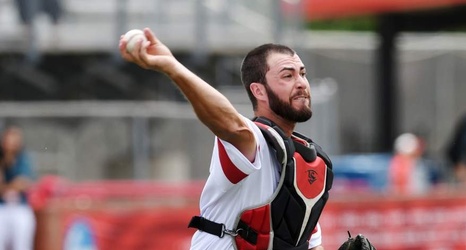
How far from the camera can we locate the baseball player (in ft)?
19.4

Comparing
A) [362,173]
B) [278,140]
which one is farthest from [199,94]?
[362,173]

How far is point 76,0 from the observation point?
1798 cm

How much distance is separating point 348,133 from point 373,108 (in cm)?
77

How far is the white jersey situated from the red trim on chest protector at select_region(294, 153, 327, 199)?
0.39 ft

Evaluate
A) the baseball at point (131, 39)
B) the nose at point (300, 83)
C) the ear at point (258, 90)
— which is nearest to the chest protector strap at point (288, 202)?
the ear at point (258, 90)

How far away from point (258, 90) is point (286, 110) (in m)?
0.18

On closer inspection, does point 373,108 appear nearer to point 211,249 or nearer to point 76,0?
point 76,0

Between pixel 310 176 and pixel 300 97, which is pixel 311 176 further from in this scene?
pixel 300 97

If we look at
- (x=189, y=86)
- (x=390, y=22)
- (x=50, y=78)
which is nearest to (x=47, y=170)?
(x=50, y=78)

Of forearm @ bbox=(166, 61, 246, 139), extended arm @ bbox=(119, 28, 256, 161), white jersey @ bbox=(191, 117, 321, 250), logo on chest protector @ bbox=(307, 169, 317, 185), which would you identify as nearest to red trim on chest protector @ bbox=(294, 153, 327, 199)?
logo on chest protector @ bbox=(307, 169, 317, 185)

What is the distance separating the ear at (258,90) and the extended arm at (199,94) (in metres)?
0.41

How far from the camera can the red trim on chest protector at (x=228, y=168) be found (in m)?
5.80

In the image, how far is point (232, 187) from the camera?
235 inches

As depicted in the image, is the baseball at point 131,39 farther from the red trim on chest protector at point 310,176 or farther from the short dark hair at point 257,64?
the red trim on chest protector at point 310,176
